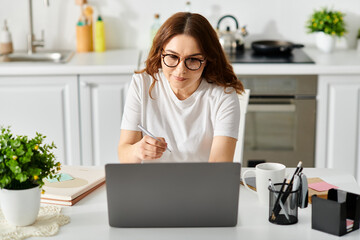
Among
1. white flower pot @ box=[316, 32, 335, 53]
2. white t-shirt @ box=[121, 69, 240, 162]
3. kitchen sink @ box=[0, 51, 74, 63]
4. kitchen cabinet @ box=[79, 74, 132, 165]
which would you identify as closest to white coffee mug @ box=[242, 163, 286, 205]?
white t-shirt @ box=[121, 69, 240, 162]

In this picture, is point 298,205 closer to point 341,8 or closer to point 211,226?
point 211,226

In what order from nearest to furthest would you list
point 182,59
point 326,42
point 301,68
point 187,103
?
point 182,59
point 187,103
point 301,68
point 326,42

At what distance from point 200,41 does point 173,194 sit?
0.66m

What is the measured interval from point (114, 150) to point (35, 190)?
1927mm

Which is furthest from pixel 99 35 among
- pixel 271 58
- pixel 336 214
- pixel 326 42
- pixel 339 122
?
pixel 336 214

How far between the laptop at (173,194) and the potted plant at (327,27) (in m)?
2.39

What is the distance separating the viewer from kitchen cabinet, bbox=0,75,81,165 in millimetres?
3361

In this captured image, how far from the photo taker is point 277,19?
152 inches

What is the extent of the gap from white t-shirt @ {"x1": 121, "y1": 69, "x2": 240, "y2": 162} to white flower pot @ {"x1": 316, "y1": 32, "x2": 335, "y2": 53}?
174cm

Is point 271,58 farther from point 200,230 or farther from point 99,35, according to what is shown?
point 200,230

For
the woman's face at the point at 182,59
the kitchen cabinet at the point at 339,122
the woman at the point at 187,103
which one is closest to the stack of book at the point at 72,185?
the woman at the point at 187,103

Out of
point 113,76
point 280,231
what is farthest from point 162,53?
point 113,76

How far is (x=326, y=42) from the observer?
3676mm

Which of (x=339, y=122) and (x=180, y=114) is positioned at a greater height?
(x=180, y=114)
